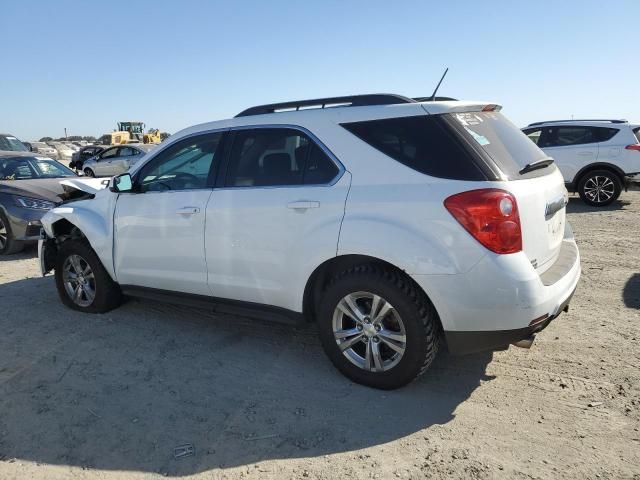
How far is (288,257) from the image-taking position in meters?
3.42

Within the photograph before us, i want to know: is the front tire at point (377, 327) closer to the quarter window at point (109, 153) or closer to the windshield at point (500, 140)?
the windshield at point (500, 140)

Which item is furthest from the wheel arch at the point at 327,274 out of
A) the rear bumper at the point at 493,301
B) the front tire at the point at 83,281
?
the front tire at the point at 83,281

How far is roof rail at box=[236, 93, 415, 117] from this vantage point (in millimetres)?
3322

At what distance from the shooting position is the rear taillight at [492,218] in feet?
9.00

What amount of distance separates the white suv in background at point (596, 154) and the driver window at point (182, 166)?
8.84m

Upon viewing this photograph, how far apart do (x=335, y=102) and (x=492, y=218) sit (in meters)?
1.45

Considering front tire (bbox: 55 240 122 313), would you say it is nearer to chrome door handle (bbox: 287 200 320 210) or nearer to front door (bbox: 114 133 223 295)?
front door (bbox: 114 133 223 295)

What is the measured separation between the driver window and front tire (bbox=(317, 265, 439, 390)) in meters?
1.50

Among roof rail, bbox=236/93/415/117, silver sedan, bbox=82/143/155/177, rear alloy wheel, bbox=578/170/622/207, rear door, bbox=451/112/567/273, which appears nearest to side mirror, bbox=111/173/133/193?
roof rail, bbox=236/93/415/117

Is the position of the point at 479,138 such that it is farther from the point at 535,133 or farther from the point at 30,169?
the point at 535,133

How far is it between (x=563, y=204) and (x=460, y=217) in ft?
3.65

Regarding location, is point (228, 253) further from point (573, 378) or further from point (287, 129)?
point (573, 378)

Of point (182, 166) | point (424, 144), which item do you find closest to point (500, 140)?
A: point (424, 144)

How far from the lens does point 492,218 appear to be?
9.00 feet
